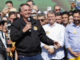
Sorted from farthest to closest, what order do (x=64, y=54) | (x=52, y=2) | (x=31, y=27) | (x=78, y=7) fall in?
(x=52, y=2)
(x=78, y=7)
(x=64, y=54)
(x=31, y=27)

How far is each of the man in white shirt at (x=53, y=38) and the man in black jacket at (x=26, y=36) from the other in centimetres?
103

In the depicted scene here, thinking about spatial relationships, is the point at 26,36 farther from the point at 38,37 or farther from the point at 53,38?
the point at 53,38

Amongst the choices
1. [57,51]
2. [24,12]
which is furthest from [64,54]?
[24,12]

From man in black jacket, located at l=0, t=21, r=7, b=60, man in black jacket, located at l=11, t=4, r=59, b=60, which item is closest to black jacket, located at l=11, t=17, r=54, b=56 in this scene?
man in black jacket, located at l=11, t=4, r=59, b=60

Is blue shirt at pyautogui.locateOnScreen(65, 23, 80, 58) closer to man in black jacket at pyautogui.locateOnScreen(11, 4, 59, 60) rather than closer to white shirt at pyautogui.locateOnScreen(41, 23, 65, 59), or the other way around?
white shirt at pyautogui.locateOnScreen(41, 23, 65, 59)

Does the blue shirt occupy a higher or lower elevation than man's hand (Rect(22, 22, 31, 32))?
lower

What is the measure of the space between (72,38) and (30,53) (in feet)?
4.77

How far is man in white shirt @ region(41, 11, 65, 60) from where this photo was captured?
7.02 meters

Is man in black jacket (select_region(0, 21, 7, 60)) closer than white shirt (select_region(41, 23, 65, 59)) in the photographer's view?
Yes

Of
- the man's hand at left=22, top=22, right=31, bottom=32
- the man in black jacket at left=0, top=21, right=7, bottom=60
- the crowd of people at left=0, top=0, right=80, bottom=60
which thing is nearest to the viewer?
the man's hand at left=22, top=22, right=31, bottom=32

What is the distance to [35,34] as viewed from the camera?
5.95 m

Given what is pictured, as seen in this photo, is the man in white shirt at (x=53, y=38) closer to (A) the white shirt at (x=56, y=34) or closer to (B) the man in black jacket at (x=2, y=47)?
(A) the white shirt at (x=56, y=34)

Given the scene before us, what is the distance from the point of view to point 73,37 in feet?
22.8

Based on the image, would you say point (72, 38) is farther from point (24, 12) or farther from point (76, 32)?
point (24, 12)
